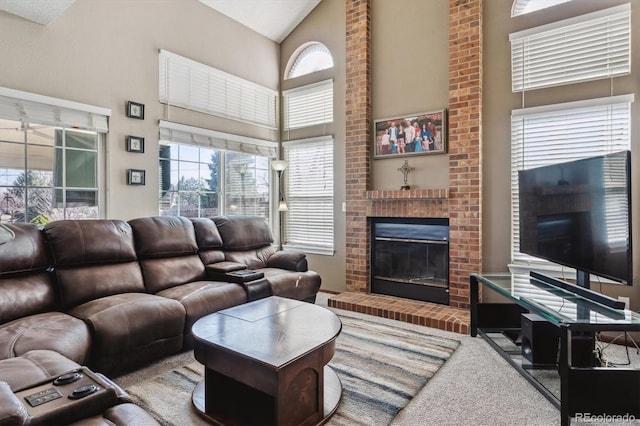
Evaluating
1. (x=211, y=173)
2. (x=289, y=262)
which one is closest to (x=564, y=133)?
(x=289, y=262)

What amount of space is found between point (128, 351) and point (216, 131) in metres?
2.98

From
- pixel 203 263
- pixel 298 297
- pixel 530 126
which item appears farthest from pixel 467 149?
pixel 203 263

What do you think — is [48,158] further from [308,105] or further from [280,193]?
[308,105]

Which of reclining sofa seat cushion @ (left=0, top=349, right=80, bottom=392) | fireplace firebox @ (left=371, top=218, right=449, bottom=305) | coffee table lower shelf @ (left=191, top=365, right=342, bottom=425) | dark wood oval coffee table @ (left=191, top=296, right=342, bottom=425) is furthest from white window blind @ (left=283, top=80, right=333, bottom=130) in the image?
reclining sofa seat cushion @ (left=0, top=349, right=80, bottom=392)

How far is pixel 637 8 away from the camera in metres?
3.01

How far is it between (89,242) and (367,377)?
93.8 inches

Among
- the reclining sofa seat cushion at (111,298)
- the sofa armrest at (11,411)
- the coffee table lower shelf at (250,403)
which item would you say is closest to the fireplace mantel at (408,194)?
the coffee table lower shelf at (250,403)

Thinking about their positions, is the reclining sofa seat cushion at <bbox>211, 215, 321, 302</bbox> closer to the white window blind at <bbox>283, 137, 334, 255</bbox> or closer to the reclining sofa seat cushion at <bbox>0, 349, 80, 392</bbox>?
the white window blind at <bbox>283, 137, 334, 255</bbox>

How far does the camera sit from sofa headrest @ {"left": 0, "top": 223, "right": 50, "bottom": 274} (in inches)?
95.2

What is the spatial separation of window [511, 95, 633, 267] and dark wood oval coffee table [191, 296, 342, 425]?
2.64 m

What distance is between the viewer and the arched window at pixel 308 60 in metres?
5.08

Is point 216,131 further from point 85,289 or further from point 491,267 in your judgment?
point 491,267

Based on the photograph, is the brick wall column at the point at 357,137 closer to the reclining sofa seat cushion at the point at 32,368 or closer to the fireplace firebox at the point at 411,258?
the fireplace firebox at the point at 411,258

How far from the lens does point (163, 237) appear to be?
3.35 m
